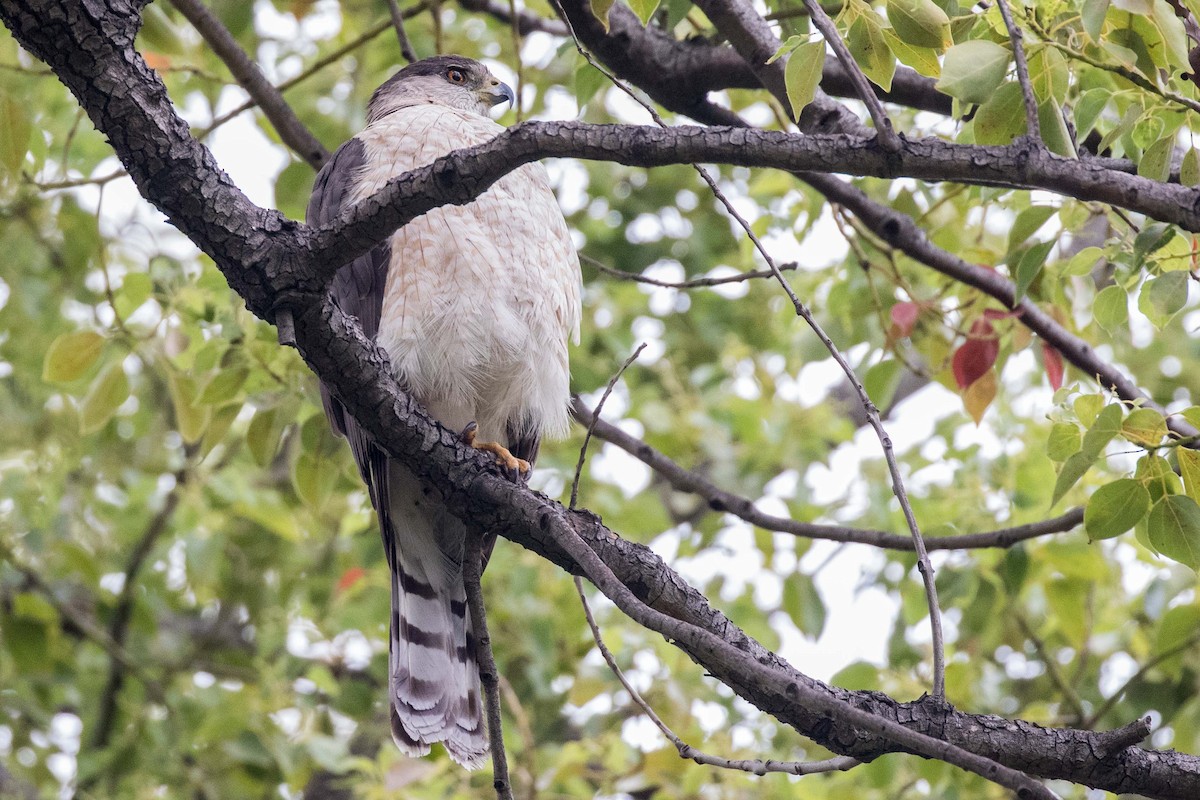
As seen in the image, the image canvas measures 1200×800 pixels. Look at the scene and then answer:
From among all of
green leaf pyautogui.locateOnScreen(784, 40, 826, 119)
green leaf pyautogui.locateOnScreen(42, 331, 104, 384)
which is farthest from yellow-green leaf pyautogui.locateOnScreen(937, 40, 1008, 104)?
green leaf pyautogui.locateOnScreen(42, 331, 104, 384)

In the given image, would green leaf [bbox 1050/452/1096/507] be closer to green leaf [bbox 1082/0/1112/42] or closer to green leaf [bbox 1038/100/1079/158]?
green leaf [bbox 1038/100/1079/158]

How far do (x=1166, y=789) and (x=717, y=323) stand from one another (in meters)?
4.39

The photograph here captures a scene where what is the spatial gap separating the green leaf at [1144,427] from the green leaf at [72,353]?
279cm

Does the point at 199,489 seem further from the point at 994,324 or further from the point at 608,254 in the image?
the point at 994,324

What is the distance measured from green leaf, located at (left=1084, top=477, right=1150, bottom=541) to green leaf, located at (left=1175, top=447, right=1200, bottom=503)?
10 centimetres

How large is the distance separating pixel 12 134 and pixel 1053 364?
3.06 metres

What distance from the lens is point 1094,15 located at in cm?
208

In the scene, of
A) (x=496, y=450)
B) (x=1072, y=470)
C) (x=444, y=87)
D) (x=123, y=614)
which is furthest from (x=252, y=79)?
(x=123, y=614)

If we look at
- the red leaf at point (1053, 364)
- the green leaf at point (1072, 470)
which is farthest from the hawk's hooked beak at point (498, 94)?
the green leaf at point (1072, 470)

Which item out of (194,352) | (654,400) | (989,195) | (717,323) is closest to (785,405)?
(654,400)

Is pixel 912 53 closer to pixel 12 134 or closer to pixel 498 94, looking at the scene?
pixel 12 134

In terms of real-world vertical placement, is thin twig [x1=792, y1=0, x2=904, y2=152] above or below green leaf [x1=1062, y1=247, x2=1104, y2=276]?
below

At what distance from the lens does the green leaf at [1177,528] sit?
2334 millimetres

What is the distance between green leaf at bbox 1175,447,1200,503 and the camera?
2.39m
